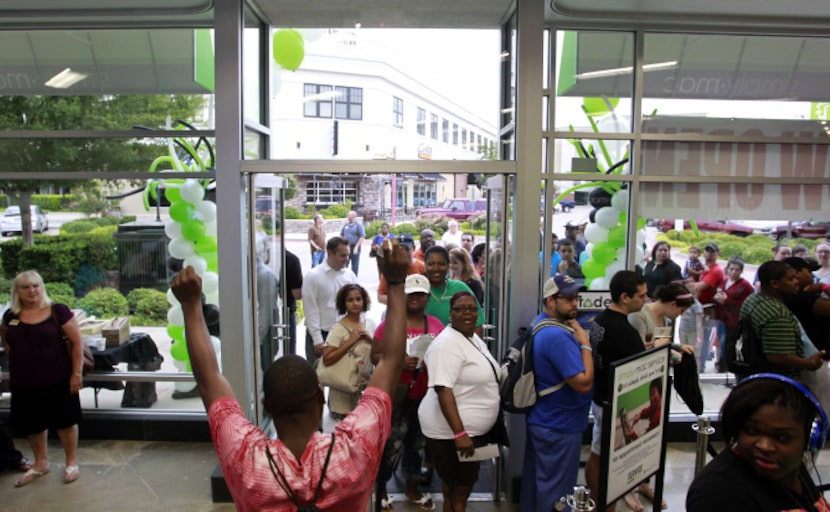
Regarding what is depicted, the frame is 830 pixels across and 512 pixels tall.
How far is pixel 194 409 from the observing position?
516 cm

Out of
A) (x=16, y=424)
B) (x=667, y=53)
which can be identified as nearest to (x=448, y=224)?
(x=667, y=53)

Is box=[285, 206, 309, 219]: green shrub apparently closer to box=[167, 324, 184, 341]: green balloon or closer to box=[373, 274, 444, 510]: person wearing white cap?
box=[167, 324, 184, 341]: green balloon

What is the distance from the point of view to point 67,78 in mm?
4848

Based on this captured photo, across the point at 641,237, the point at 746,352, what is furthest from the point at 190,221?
the point at 746,352

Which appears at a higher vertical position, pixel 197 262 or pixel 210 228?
pixel 210 228

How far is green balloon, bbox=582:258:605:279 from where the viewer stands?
15.9ft

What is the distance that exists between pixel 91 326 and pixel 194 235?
131cm

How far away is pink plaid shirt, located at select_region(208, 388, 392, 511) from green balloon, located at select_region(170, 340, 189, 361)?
3805 millimetres

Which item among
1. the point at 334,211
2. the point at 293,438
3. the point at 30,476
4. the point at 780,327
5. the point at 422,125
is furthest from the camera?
the point at 334,211

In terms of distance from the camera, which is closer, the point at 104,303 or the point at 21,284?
the point at 21,284

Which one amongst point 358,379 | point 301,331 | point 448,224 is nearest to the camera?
point 358,379

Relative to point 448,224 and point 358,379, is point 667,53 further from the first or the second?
point 358,379

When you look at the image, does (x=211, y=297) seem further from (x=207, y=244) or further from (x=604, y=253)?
(x=604, y=253)

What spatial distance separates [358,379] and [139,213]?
2.52 m
